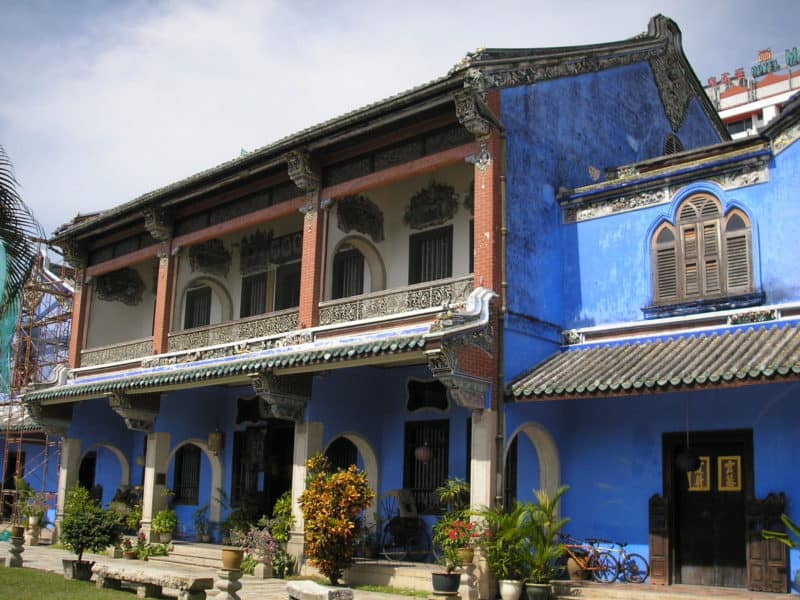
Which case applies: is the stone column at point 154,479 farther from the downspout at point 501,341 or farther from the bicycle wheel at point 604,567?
the bicycle wheel at point 604,567

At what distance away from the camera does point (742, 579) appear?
40.2ft

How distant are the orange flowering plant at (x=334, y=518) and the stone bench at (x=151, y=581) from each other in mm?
2244

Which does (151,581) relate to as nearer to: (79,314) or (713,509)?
(713,509)

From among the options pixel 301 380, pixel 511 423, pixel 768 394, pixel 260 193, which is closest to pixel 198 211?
pixel 260 193

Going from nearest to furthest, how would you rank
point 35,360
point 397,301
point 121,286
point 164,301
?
point 397,301 → point 164,301 → point 121,286 → point 35,360

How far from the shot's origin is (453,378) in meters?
12.6

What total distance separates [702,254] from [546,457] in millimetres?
3910

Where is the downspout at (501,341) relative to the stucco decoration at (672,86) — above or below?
below

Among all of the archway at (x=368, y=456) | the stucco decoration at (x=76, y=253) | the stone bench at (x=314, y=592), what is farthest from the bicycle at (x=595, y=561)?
the stucco decoration at (x=76, y=253)

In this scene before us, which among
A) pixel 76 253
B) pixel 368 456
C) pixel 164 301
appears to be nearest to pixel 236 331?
pixel 164 301

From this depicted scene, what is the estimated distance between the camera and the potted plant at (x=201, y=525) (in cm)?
1915

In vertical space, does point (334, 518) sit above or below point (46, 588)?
above

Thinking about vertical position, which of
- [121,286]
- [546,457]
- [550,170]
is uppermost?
[550,170]

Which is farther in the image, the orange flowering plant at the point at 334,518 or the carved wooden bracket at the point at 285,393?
the carved wooden bracket at the point at 285,393
